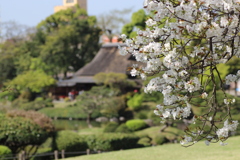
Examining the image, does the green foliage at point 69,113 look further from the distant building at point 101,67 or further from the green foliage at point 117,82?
the distant building at point 101,67

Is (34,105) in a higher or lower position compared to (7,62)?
lower

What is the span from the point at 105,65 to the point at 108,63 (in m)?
0.31

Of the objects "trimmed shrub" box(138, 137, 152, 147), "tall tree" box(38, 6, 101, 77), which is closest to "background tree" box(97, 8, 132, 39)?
"tall tree" box(38, 6, 101, 77)

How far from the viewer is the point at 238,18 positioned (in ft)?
13.2

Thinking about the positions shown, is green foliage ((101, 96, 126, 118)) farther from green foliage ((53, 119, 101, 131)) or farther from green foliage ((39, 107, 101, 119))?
green foliage ((53, 119, 101, 131))

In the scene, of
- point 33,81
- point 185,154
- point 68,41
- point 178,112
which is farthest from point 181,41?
point 68,41

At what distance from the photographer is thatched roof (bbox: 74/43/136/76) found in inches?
1320

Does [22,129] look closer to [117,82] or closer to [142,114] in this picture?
[142,114]

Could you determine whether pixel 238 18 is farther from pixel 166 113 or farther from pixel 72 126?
pixel 72 126

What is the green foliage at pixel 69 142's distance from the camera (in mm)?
13766

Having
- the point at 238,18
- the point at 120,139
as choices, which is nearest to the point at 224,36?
the point at 238,18

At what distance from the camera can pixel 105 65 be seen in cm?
3481

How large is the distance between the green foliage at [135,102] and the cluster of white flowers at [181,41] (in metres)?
22.7

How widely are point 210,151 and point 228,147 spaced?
28.5 inches
